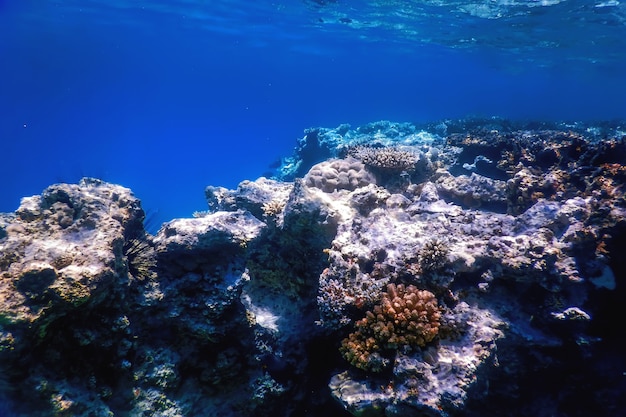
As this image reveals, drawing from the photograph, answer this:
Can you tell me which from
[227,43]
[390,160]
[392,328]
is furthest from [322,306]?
[227,43]

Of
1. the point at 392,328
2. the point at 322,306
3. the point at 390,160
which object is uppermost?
the point at 390,160

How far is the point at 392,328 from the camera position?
3.90m

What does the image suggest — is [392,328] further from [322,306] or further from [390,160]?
[390,160]

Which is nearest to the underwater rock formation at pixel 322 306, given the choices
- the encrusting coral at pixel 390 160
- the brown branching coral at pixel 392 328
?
the brown branching coral at pixel 392 328

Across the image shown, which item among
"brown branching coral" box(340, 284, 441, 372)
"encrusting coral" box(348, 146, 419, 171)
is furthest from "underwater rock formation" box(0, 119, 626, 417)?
"encrusting coral" box(348, 146, 419, 171)

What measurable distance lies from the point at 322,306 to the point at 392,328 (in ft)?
3.30

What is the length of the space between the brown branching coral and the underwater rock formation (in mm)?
22

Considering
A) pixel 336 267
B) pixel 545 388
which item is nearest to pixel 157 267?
pixel 336 267

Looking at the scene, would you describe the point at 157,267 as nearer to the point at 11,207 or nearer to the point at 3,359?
the point at 3,359

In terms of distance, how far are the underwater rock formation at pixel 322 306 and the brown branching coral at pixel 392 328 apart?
22mm

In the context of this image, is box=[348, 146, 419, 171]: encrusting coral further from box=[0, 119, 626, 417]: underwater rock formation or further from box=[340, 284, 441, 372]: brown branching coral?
box=[340, 284, 441, 372]: brown branching coral

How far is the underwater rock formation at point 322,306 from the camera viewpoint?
3.57 metres

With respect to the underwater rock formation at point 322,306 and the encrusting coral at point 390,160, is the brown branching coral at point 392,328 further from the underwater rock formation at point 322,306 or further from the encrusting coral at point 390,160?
the encrusting coral at point 390,160

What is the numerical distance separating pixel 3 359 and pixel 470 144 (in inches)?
375
